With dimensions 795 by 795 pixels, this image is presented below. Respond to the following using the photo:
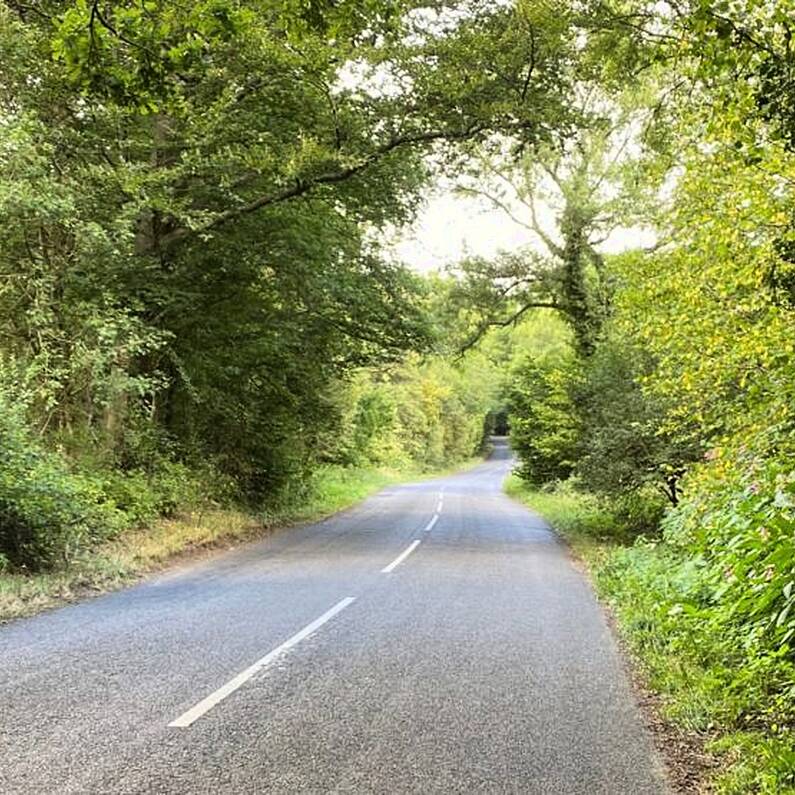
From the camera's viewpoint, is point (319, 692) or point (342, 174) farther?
point (342, 174)

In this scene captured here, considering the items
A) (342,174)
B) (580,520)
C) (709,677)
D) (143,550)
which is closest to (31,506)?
(143,550)

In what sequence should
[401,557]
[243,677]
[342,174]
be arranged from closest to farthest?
[243,677] → [401,557] → [342,174]

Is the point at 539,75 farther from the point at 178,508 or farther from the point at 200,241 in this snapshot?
the point at 178,508

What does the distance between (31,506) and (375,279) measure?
11.6m

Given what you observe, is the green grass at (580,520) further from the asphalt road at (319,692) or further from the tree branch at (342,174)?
the tree branch at (342,174)

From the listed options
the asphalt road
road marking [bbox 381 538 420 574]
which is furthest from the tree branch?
the asphalt road

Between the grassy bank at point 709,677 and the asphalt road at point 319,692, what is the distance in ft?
1.15

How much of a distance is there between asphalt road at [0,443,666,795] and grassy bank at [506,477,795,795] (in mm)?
352

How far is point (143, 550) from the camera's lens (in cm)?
1255

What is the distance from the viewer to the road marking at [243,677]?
17.1ft

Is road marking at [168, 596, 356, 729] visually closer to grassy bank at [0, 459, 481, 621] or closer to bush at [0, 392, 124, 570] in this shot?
grassy bank at [0, 459, 481, 621]

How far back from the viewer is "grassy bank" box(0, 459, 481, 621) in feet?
30.1

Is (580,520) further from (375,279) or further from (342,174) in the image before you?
(342,174)

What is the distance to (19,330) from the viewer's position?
1477cm
